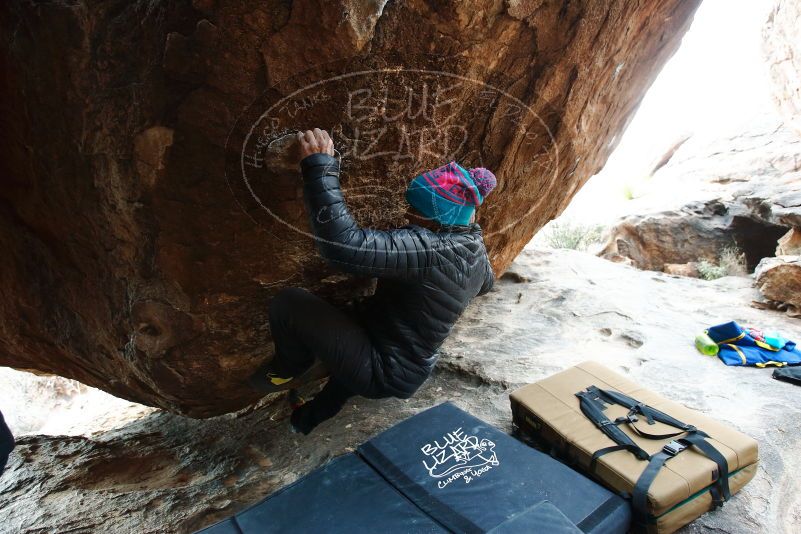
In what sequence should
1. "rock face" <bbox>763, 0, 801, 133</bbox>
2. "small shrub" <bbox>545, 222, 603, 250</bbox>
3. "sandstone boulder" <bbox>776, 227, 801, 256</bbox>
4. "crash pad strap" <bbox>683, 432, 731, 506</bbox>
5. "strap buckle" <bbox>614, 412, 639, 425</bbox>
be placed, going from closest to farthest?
"crash pad strap" <bbox>683, 432, 731, 506</bbox> < "strap buckle" <bbox>614, 412, 639, 425</bbox> < "sandstone boulder" <bbox>776, 227, 801, 256</bbox> < "rock face" <bbox>763, 0, 801, 133</bbox> < "small shrub" <bbox>545, 222, 603, 250</bbox>

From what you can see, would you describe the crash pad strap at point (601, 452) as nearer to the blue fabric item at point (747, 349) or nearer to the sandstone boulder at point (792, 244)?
the blue fabric item at point (747, 349)

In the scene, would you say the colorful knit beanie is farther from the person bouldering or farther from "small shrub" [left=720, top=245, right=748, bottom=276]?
"small shrub" [left=720, top=245, right=748, bottom=276]

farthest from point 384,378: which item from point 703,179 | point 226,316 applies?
point 703,179

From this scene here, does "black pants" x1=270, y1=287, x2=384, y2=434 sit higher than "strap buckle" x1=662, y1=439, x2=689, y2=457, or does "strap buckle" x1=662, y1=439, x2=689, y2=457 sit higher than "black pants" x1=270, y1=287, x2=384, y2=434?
"black pants" x1=270, y1=287, x2=384, y2=434

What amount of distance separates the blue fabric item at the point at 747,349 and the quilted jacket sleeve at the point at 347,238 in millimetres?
2920

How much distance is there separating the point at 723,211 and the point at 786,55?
254 centimetres

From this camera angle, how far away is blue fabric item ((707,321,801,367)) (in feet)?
11.6

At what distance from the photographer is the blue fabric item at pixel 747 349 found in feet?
11.6

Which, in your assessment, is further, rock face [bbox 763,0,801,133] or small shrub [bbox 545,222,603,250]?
small shrub [bbox 545,222,603,250]

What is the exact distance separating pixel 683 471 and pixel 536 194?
1875mm

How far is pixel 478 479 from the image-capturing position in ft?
6.65

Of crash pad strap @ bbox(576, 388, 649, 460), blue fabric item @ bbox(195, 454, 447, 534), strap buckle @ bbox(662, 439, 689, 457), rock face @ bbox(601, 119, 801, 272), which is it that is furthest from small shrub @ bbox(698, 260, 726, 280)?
blue fabric item @ bbox(195, 454, 447, 534)

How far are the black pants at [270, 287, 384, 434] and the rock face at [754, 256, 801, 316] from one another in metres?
4.74

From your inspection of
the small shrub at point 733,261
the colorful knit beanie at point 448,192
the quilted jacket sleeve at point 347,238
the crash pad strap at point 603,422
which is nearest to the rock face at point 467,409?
the crash pad strap at point 603,422
